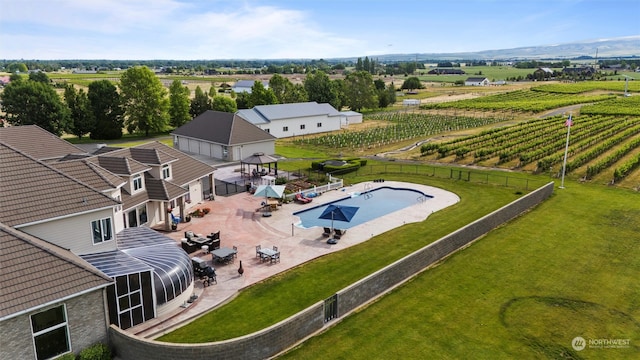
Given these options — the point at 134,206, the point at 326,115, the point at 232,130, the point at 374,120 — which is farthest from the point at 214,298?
the point at 374,120

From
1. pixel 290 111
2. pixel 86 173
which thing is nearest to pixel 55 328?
pixel 86 173

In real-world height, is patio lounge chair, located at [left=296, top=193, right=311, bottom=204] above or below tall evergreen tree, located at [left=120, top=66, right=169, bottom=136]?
below

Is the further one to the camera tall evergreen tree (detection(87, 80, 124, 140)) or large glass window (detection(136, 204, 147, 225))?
tall evergreen tree (detection(87, 80, 124, 140))

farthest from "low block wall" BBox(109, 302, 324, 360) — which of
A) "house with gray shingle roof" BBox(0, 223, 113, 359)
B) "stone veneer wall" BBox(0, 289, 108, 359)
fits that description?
"house with gray shingle roof" BBox(0, 223, 113, 359)

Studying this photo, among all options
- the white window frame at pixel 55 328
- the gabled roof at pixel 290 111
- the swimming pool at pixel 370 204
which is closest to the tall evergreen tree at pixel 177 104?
the gabled roof at pixel 290 111

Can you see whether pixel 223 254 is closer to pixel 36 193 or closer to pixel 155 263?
pixel 155 263

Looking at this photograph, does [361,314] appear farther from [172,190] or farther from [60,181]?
[172,190]

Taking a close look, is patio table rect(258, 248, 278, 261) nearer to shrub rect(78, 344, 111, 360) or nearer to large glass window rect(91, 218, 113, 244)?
large glass window rect(91, 218, 113, 244)
